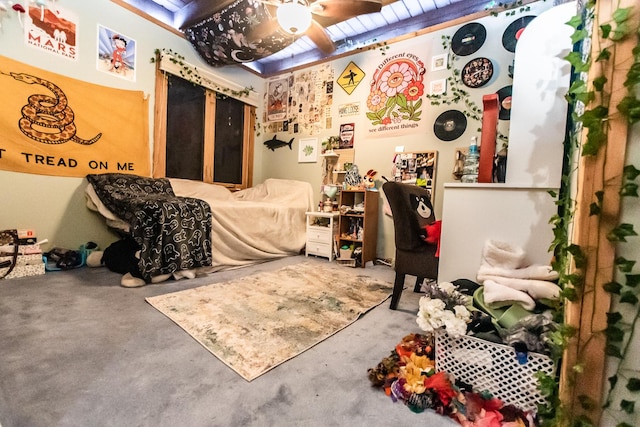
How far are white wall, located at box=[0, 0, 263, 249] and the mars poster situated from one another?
0.15 ft

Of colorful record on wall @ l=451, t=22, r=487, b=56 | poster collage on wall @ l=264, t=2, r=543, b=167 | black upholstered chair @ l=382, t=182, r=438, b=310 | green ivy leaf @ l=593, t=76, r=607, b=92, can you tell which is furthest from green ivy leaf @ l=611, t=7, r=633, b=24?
colorful record on wall @ l=451, t=22, r=487, b=56

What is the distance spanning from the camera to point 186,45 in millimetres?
3285

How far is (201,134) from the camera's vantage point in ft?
11.8

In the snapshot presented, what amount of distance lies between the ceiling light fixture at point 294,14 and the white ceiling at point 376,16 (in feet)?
2.77

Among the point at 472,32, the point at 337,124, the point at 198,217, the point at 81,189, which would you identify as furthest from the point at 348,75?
the point at 81,189

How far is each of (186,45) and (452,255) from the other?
386 centimetres

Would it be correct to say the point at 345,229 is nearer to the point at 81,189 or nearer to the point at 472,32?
the point at 472,32

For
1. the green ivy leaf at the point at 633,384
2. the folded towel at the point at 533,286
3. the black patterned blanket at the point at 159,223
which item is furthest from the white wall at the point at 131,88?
the green ivy leaf at the point at 633,384

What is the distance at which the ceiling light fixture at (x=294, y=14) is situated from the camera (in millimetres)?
2102

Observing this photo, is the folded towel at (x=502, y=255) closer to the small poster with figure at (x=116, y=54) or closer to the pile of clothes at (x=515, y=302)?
the pile of clothes at (x=515, y=302)

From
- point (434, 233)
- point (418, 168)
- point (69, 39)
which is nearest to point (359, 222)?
point (418, 168)

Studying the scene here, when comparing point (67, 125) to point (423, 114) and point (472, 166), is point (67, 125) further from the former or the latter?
point (423, 114)

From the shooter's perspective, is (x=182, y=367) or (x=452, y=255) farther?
(x=452, y=255)

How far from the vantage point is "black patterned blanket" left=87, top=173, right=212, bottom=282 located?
2.01 m
